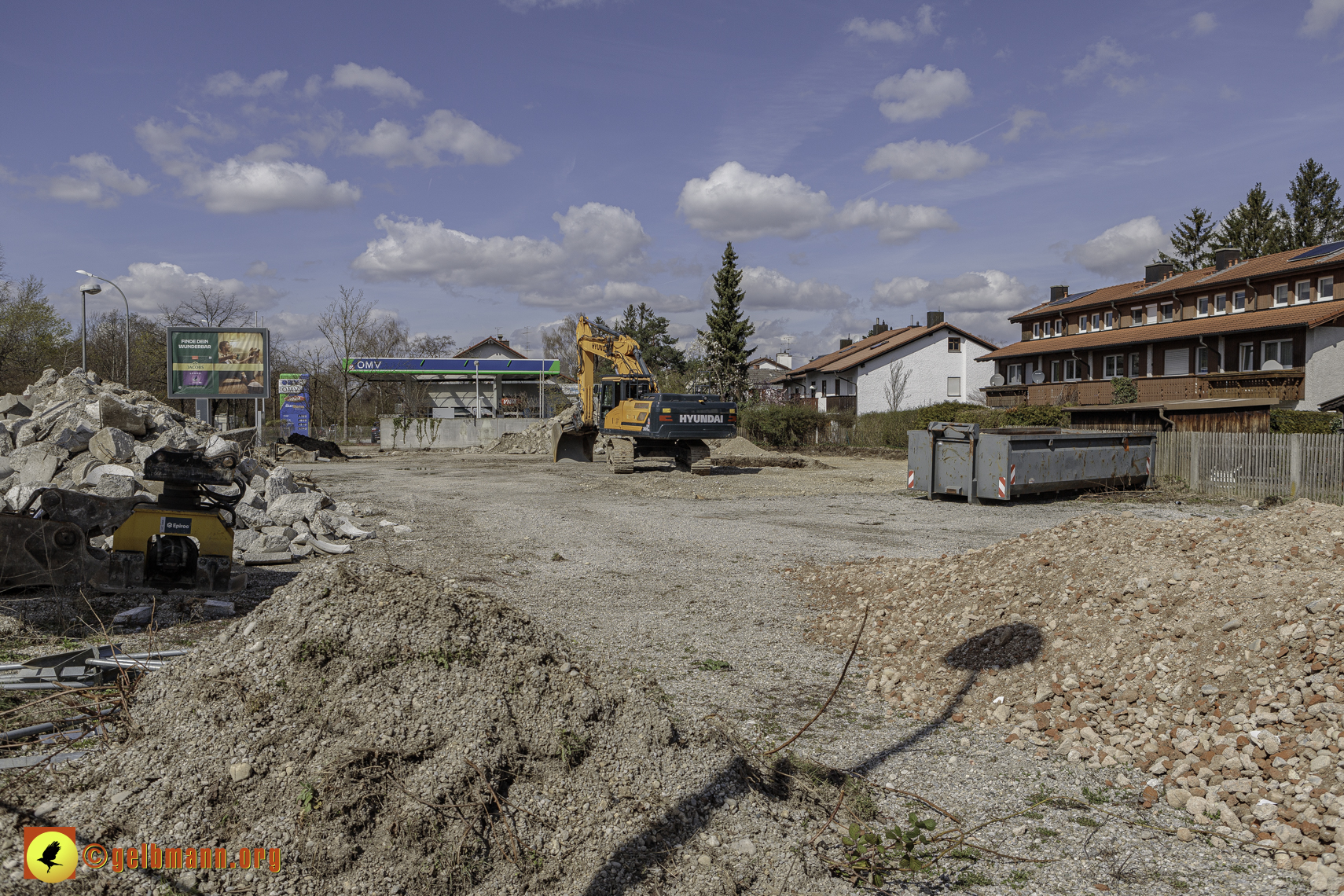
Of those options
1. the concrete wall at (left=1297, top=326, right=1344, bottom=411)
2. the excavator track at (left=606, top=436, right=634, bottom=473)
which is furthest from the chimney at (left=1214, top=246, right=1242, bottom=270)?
the excavator track at (left=606, top=436, right=634, bottom=473)

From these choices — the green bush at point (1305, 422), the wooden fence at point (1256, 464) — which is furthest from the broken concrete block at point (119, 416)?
the green bush at point (1305, 422)

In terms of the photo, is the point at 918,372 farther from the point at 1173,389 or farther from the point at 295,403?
the point at 295,403

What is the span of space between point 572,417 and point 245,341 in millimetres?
11200

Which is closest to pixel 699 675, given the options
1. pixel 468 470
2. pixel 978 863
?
pixel 978 863

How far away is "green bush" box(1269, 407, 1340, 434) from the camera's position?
75.1 ft

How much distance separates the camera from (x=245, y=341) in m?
26.2

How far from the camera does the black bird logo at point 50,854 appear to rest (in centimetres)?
295

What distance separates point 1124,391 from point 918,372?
1956 centimetres

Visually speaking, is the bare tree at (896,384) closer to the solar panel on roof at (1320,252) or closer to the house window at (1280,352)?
the solar panel on roof at (1320,252)

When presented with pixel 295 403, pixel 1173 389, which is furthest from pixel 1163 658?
pixel 295 403

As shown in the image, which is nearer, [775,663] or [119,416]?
[775,663]

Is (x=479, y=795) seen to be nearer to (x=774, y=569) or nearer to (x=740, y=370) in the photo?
(x=774, y=569)

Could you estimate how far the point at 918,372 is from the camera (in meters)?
55.5

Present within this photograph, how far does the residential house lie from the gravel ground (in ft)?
122
